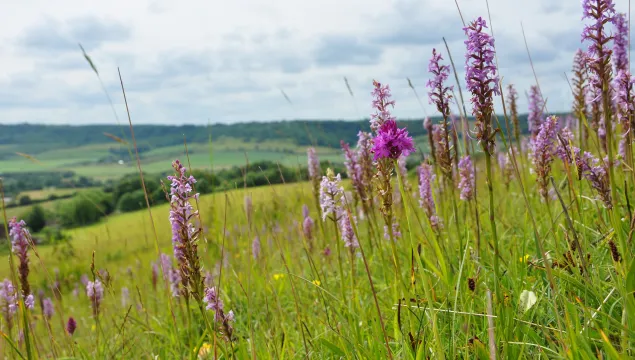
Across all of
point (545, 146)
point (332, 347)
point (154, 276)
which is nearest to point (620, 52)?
point (545, 146)

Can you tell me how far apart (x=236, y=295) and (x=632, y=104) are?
12.9 ft

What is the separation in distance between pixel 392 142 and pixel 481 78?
0.49m

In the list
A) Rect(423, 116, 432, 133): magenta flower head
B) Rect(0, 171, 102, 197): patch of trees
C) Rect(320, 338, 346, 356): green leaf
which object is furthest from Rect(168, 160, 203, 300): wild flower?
Rect(0, 171, 102, 197): patch of trees

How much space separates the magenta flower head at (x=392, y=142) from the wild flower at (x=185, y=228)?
0.82m

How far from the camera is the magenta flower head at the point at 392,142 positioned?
2.03 m

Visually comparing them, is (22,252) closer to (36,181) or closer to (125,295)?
(125,295)

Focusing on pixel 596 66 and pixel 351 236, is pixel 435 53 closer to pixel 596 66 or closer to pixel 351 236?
pixel 596 66

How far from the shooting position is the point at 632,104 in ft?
9.00

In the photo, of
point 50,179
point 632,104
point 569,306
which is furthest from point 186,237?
point 50,179

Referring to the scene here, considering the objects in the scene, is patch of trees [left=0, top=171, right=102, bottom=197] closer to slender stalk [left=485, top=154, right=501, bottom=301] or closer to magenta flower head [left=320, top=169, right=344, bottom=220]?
magenta flower head [left=320, top=169, right=344, bottom=220]

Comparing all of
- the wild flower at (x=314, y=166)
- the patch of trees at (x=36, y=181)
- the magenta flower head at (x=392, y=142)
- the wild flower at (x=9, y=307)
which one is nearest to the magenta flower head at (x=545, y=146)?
the magenta flower head at (x=392, y=142)

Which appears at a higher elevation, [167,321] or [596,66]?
[596,66]

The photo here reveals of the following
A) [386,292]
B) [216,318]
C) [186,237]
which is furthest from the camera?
[386,292]

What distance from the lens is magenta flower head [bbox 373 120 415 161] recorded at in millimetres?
2033
